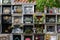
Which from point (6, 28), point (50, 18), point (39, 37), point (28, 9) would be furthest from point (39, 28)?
point (6, 28)

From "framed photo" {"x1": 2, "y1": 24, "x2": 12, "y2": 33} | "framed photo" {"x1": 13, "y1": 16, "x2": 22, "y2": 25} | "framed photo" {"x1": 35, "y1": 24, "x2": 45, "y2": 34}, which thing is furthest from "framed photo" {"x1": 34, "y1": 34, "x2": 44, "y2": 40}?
"framed photo" {"x1": 2, "y1": 24, "x2": 12, "y2": 33}

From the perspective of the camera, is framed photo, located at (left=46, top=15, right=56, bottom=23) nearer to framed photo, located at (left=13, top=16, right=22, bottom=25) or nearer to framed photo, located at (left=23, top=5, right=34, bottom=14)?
framed photo, located at (left=23, top=5, right=34, bottom=14)

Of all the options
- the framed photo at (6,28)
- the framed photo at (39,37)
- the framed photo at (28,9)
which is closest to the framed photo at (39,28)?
the framed photo at (39,37)

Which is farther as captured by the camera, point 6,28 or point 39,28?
point 6,28

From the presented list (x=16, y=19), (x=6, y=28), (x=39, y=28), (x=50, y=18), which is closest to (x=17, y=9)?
(x=16, y=19)

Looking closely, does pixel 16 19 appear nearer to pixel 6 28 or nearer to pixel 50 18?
pixel 6 28

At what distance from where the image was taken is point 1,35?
17.4 ft

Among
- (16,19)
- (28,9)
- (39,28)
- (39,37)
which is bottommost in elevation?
(39,37)

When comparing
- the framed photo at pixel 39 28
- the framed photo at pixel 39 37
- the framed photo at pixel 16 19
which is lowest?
the framed photo at pixel 39 37

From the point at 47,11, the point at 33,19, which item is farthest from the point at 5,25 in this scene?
the point at 47,11

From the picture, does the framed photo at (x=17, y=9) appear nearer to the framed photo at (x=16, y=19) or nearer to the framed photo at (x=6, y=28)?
the framed photo at (x=16, y=19)

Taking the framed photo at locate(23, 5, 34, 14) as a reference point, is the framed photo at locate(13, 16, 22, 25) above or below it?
below

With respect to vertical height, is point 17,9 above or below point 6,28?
above

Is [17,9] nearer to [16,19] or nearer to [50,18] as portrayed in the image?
[16,19]
